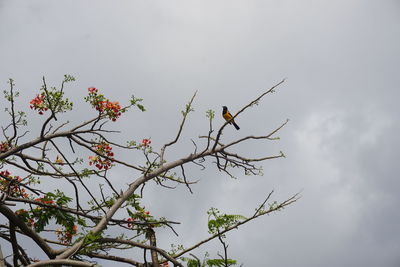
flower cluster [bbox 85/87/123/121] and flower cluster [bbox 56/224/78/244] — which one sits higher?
flower cluster [bbox 85/87/123/121]

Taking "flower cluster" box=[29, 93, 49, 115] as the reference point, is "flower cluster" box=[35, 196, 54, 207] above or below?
below

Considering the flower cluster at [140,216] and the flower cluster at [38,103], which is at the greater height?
the flower cluster at [38,103]

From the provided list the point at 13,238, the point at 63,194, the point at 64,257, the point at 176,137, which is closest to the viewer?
the point at 64,257

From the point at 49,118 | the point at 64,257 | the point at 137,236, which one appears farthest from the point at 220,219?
the point at 49,118

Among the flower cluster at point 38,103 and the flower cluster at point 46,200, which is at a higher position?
the flower cluster at point 38,103

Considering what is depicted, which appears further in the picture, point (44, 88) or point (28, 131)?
point (28, 131)

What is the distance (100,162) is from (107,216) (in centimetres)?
147

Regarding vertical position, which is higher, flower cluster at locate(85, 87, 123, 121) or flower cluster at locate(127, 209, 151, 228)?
flower cluster at locate(85, 87, 123, 121)

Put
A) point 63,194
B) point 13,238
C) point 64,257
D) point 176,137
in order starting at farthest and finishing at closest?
1. point 176,137
2. point 63,194
3. point 13,238
4. point 64,257

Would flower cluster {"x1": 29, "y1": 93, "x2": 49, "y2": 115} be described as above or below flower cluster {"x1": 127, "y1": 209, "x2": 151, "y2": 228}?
above

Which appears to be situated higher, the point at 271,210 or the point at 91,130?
the point at 91,130

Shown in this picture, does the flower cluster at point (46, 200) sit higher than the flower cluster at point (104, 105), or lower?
lower

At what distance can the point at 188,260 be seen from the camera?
7023 millimetres

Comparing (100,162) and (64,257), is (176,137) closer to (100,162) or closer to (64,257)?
(100,162)
